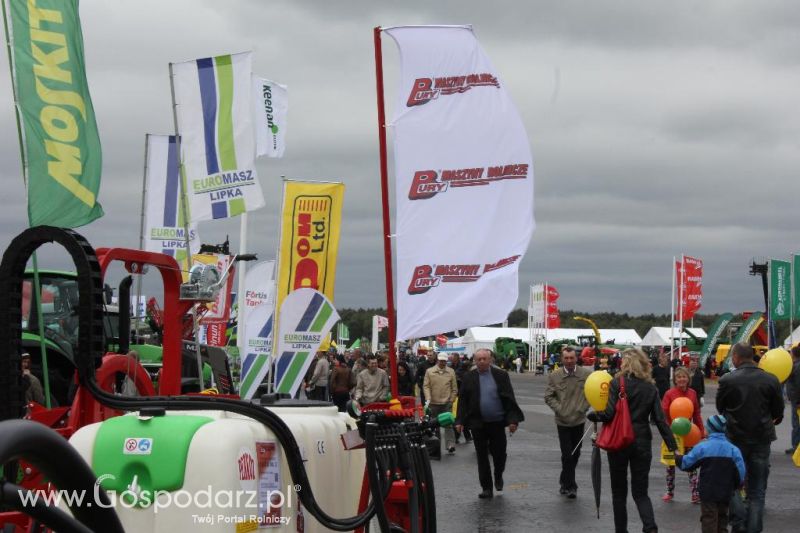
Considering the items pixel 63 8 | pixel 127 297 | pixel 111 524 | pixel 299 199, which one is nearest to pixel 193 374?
pixel 299 199

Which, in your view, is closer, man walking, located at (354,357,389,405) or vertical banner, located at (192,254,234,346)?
vertical banner, located at (192,254,234,346)

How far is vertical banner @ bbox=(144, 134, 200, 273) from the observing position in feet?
66.5

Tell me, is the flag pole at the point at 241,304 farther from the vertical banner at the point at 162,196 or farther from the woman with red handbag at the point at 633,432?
the woman with red handbag at the point at 633,432

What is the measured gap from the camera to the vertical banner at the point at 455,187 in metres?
8.46

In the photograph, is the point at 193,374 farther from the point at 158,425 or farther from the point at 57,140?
the point at 158,425

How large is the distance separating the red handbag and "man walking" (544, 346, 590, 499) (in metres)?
3.57

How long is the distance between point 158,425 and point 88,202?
3.37 meters

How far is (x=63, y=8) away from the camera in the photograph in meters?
8.45

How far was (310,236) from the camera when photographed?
60.7 ft

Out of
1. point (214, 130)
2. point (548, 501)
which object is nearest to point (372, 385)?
point (214, 130)

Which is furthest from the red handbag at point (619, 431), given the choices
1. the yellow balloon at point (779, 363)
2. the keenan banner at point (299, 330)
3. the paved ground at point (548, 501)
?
the keenan banner at point (299, 330)

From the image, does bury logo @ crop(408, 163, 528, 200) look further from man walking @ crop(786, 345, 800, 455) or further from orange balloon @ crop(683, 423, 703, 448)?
man walking @ crop(786, 345, 800, 455)

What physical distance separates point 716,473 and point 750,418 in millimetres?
1050

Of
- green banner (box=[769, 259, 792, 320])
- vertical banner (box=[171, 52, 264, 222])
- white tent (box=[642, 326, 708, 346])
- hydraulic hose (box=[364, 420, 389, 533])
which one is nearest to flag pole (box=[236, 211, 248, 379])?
vertical banner (box=[171, 52, 264, 222])
